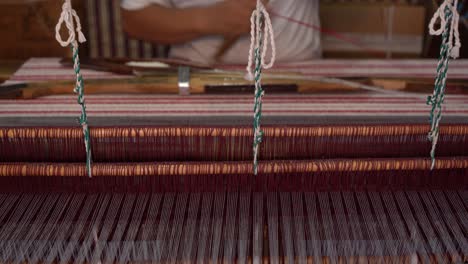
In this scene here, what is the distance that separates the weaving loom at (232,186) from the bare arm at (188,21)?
55 cm

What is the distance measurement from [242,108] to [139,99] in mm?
226

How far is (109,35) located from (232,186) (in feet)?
5.09

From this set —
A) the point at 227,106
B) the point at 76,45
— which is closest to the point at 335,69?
the point at 227,106

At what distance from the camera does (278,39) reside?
176 cm

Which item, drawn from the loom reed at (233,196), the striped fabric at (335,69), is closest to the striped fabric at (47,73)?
the striped fabric at (335,69)

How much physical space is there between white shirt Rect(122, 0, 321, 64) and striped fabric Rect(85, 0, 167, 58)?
2.07 ft

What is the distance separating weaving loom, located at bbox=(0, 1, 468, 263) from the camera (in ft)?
3.12

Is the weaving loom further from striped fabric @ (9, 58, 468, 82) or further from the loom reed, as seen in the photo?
striped fabric @ (9, 58, 468, 82)

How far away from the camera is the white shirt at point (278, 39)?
169cm

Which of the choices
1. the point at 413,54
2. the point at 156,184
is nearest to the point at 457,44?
the point at 156,184

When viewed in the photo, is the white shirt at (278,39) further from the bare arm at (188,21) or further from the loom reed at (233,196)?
the loom reed at (233,196)

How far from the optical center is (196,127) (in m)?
0.96

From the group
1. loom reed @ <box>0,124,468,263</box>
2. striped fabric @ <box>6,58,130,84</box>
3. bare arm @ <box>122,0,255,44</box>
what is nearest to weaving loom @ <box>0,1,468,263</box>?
loom reed @ <box>0,124,468,263</box>

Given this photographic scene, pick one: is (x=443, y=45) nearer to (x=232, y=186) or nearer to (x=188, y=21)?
(x=232, y=186)
